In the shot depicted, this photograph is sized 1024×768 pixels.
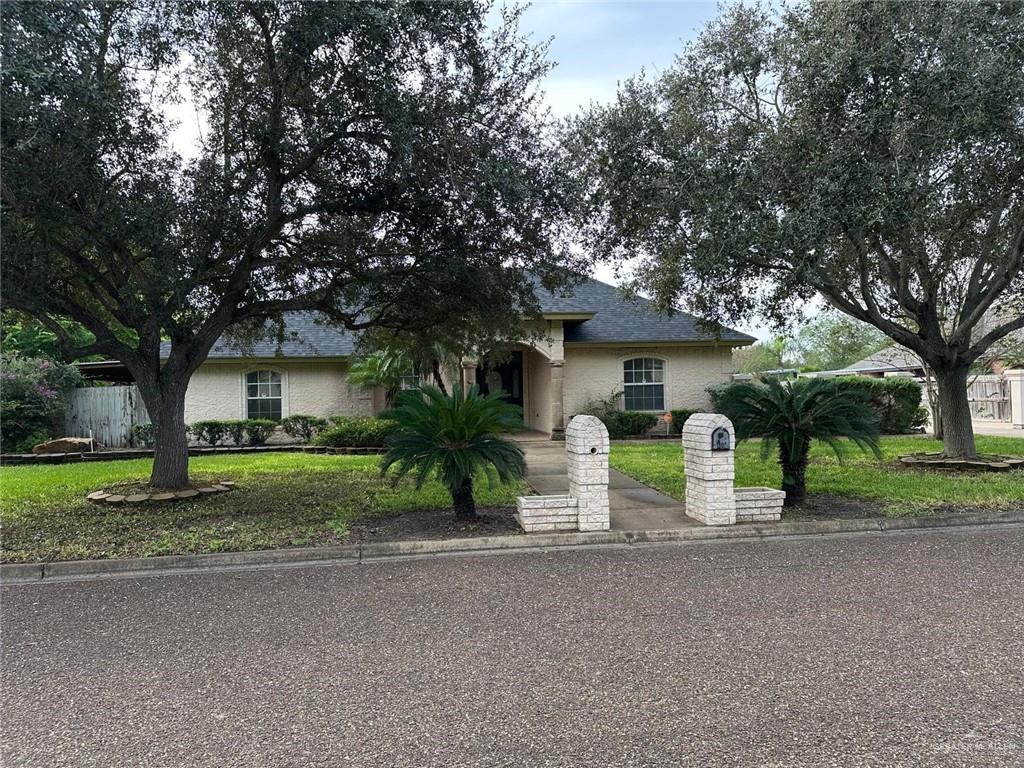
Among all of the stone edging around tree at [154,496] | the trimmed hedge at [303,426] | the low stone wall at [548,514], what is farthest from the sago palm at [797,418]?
the trimmed hedge at [303,426]

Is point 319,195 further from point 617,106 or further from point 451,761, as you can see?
point 451,761

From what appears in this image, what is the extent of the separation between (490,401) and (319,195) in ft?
11.9

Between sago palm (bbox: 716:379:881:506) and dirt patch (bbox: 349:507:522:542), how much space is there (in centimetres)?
314

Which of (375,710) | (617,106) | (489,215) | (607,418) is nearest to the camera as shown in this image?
(375,710)

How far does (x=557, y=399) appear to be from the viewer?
1794cm

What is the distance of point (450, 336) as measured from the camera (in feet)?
36.2

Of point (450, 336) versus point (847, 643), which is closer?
point (847, 643)

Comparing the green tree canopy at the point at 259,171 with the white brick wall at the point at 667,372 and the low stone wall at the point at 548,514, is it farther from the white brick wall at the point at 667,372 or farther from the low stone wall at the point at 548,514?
the white brick wall at the point at 667,372

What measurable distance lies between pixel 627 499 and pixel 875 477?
454 cm

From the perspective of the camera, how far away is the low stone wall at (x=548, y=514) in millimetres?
7281

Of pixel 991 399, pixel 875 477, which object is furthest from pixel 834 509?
pixel 991 399

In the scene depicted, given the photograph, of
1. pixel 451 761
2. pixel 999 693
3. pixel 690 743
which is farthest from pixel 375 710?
pixel 999 693

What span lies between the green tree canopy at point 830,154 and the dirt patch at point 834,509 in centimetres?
296

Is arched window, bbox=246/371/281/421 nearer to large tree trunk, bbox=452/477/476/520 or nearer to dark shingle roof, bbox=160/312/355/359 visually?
dark shingle roof, bbox=160/312/355/359
